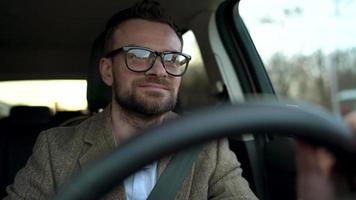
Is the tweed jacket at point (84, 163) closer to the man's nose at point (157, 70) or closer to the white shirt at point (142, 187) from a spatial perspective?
the white shirt at point (142, 187)

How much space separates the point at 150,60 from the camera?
6.53ft

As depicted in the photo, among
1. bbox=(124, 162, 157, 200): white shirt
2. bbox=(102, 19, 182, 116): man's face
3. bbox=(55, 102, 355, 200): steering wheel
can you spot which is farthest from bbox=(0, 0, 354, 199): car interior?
bbox=(55, 102, 355, 200): steering wheel

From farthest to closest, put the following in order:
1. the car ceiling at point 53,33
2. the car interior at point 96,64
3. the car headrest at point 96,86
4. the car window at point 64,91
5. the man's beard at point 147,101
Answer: the car window at point 64,91
the car ceiling at point 53,33
the car interior at point 96,64
the car headrest at point 96,86
the man's beard at point 147,101

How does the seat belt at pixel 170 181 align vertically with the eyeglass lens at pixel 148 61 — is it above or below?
below

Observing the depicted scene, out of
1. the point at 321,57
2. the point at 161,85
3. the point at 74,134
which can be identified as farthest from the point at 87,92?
the point at 321,57

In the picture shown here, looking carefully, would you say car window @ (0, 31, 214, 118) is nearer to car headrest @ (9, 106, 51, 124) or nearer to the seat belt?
car headrest @ (9, 106, 51, 124)

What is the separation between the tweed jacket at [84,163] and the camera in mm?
1919

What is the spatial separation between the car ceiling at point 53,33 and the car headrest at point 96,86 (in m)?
0.78

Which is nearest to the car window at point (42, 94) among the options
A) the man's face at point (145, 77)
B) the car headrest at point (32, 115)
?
the car headrest at point (32, 115)

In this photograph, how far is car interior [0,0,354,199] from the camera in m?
2.62

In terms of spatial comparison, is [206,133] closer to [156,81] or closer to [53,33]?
[156,81]

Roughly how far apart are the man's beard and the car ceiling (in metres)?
1.24

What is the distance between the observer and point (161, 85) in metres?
1.97

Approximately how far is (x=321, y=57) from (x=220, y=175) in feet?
4.60
